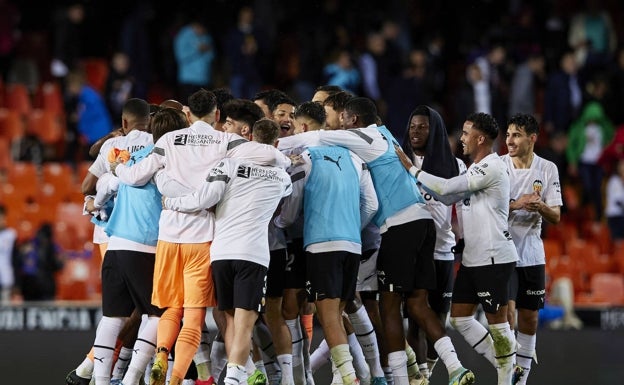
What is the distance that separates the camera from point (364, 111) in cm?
1105

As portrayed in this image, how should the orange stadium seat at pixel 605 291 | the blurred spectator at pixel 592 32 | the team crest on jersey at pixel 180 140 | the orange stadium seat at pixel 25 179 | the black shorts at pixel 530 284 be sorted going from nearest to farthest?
the team crest on jersey at pixel 180 140 < the black shorts at pixel 530 284 < the orange stadium seat at pixel 605 291 < the orange stadium seat at pixel 25 179 < the blurred spectator at pixel 592 32

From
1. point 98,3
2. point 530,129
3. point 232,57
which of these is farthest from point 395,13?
point 530,129

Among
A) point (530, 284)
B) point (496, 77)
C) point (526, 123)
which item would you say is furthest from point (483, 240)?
→ point (496, 77)

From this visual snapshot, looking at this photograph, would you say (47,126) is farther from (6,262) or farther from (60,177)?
(6,262)

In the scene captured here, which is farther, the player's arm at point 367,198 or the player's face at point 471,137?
the player's face at point 471,137

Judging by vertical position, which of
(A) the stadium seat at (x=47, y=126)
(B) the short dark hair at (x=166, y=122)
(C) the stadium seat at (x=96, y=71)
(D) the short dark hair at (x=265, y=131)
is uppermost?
(C) the stadium seat at (x=96, y=71)

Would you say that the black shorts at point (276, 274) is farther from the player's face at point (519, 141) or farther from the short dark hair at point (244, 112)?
the player's face at point (519, 141)

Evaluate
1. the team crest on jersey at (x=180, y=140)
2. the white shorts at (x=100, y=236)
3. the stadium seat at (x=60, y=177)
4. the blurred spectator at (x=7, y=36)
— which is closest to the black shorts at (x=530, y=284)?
the team crest on jersey at (x=180, y=140)

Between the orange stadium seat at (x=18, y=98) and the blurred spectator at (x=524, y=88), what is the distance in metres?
7.87

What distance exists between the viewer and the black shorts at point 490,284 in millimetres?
10797

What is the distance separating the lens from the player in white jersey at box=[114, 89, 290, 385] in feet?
33.0

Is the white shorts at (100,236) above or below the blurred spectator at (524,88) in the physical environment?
below

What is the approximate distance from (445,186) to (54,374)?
4.45m

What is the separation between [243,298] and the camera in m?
9.97
